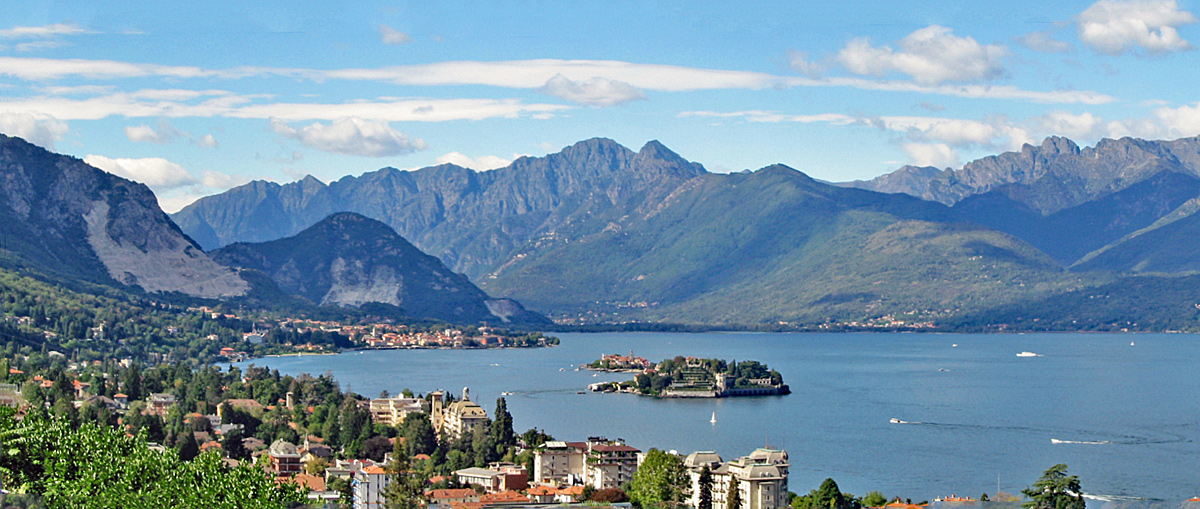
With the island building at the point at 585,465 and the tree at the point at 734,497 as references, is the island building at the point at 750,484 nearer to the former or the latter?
the tree at the point at 734,497

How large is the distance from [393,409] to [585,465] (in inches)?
767

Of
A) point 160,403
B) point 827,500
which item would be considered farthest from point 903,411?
point 827,500

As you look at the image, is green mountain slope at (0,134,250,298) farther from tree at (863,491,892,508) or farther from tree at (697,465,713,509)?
tree at (863,491,892,508)

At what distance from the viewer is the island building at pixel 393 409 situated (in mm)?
64125

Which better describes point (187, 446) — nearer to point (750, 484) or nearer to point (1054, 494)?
point (750, 484)

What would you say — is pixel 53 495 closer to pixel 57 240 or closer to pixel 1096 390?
pixel 1096 390

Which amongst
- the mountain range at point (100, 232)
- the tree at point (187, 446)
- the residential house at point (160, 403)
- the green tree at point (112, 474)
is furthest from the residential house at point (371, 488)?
the mountain range at point (100, 232)

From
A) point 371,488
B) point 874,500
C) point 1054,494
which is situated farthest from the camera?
point 874,500

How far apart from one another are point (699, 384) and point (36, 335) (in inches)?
1622

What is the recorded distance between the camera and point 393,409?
217 feet

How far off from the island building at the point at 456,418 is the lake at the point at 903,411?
4.36 metres

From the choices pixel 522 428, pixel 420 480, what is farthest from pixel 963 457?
pixel 420 480

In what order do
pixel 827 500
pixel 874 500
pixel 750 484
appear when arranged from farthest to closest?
pixel 874 500, pixel 750 484, pixel 827 500

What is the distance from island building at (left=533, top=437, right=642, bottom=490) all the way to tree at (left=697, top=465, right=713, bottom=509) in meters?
4.73
